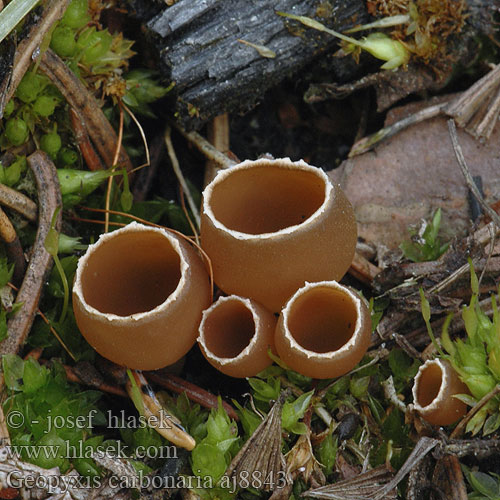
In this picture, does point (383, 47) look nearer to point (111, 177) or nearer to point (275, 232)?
point (275, 232)

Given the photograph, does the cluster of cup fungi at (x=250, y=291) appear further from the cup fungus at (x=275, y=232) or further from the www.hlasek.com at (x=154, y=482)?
the www.hlasek.com at (x=154, y=482)

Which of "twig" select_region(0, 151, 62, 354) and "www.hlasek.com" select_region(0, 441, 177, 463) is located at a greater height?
"twig" select_region(0, 151, 62, 354)

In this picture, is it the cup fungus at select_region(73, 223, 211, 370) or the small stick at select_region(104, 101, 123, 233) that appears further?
the small stick at select_region(104, 101, 123, 233)

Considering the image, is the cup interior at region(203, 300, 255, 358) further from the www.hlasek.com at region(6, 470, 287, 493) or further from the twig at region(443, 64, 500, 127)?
the twig at region(443, 64, 500, 127)

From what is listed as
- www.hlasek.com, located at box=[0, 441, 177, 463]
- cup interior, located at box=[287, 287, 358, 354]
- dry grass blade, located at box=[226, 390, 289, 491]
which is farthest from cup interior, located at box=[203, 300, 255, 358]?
www.hlasek.com, located at box=[0, 441, 177, 463]

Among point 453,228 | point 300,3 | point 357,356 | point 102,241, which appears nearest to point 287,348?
point 357,356

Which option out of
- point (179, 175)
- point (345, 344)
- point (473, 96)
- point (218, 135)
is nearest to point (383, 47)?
point (473, 96)
